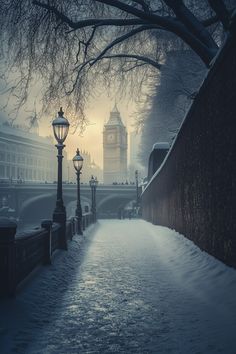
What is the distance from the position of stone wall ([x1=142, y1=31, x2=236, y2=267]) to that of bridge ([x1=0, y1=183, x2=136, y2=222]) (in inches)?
1925

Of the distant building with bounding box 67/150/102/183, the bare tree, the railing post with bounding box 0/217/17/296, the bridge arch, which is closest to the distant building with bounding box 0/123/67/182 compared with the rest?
the distant building with bounding box 67/150/102/183

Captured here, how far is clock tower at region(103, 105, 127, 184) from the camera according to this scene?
122 metres

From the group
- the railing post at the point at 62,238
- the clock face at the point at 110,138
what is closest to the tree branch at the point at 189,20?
the railing post at the point at 62,238

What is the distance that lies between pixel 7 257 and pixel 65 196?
196 feet

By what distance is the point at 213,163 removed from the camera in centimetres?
745

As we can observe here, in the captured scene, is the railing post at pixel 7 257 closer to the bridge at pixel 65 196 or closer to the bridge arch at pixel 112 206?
the bridge at pixel 65 196

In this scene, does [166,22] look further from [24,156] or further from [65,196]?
[24,156]

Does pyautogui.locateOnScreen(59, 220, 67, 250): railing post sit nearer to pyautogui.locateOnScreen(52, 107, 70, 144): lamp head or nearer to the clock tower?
pyautogui.locateOnScreen(52, 107, 70, 144): lamp head

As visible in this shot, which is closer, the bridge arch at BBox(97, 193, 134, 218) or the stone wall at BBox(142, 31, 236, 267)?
the stone wall at BBox(142, 31, 236, 267)

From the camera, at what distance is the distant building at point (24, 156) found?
324 ft

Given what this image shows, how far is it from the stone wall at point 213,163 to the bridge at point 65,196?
48.9 metres

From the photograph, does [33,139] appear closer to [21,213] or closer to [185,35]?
[21,213]

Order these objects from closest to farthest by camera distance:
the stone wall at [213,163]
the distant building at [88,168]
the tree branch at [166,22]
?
the stone wall at [213,163]
the tree branch at [166,22]
the distant building at [88,168]

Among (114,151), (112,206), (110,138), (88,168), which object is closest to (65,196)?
(112,206)
